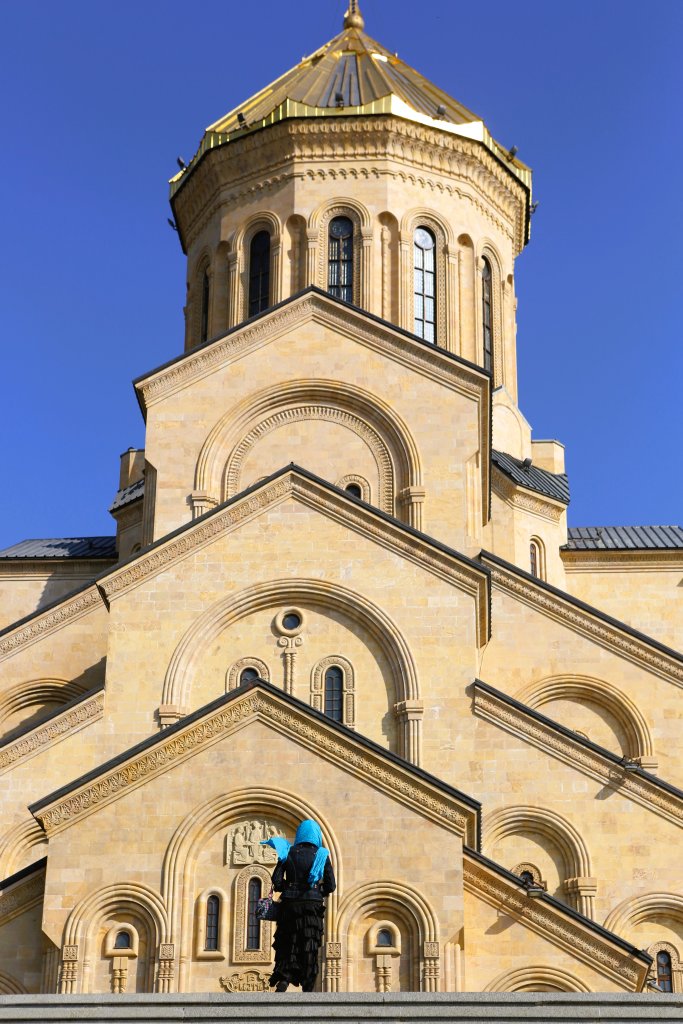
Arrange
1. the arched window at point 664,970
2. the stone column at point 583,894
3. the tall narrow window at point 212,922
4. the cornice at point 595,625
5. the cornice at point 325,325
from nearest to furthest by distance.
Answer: the tall narrow window at point 212,922
the arched window at point 664,970
the stone column at point 583,894
the cornice at point 325,325
the cornice at point 595,625

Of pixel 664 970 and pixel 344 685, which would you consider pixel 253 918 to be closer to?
pixel 344 685

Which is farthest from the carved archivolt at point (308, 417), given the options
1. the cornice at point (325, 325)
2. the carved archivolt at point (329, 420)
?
the cornice at point (325, 325)

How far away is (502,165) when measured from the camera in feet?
120

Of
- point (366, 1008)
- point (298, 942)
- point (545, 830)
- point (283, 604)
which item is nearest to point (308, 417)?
point (283, 604)

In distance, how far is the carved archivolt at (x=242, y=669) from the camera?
24.8 meters

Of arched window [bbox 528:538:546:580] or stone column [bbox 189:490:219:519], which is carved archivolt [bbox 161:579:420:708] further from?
arched window [bbox 528:538:546:580]

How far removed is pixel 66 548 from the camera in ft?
117

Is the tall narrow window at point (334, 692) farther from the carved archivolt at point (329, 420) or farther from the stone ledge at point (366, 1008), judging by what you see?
the stone ledge at point (366, 1008)

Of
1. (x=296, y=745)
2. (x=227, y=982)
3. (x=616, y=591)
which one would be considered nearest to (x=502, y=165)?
(x=616, y=591)

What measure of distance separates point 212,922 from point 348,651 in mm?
5475

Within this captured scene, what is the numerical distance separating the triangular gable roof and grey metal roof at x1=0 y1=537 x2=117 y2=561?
1334 cm

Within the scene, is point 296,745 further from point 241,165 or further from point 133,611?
point 241,165

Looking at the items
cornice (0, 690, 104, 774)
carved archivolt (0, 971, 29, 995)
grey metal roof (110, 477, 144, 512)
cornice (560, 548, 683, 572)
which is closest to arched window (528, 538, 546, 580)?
cornice (560, 548, 683, 572)

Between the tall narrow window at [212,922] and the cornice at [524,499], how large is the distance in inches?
598
